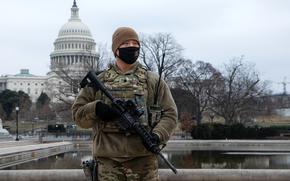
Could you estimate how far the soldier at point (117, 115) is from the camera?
3.97 m

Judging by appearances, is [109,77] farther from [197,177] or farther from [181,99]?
[181,99]

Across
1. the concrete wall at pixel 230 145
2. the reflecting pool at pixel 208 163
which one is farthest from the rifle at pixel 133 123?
the concrete wall at pixel 230 145

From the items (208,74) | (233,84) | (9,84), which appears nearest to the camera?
(233,84)

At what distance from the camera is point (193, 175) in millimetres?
7660

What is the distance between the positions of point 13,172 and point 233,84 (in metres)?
43.8

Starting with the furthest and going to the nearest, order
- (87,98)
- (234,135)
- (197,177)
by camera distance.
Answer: (234,135) < (197,177) < (87,98)

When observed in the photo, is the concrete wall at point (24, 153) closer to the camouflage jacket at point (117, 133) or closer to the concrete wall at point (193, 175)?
the concrete wall at point (193, 175)

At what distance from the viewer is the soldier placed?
3.97 metres

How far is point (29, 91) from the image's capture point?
485ft

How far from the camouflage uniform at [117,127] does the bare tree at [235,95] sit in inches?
1672

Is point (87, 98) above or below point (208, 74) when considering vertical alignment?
below

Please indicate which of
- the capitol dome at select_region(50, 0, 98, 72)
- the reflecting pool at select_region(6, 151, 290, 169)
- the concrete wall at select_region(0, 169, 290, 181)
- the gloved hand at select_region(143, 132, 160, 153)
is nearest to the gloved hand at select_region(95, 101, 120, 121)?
the gloved hand at select_region(143, 132, 160, 153)

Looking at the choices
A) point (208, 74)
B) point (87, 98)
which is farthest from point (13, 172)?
point (208, 74)

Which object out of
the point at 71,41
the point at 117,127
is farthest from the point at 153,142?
the point at 71,41
